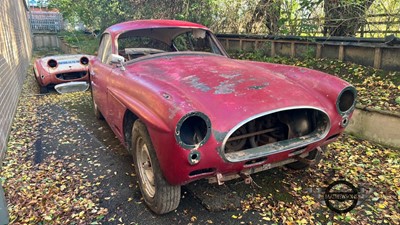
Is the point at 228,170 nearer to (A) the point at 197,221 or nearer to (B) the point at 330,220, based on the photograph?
(A) the point at 197,221

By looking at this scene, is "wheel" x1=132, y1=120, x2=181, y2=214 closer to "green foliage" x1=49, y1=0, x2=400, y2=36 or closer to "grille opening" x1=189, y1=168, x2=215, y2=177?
"grille opening" x1=189, y1=168, x2=215, y2=177

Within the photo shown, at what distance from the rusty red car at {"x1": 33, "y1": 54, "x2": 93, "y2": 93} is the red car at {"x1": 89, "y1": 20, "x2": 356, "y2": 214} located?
4058 mm

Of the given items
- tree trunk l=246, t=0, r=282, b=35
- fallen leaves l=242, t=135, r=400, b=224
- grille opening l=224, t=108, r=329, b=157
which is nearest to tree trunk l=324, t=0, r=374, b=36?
tree trunk l=246, t=0, r=282, b=35

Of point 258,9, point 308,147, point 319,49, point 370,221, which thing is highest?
point 258,9

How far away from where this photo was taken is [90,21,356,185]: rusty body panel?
2107mm

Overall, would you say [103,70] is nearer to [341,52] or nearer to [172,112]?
[172,112]

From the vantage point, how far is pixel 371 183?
3021mm

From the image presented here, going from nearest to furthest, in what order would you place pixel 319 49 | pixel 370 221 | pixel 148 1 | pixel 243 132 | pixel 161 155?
pixel 161 155 → pixel 370 221 → pixel 243 132 → pixel 319 49 → pixel 148 1

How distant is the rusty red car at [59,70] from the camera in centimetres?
703

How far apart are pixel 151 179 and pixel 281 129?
1.27m

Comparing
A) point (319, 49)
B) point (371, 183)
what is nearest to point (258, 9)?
point (319, 49)

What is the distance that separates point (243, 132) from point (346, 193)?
1169mm

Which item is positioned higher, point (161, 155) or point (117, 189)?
point (161, 155)

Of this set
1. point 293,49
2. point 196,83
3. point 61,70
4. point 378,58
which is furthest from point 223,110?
point 61,70
